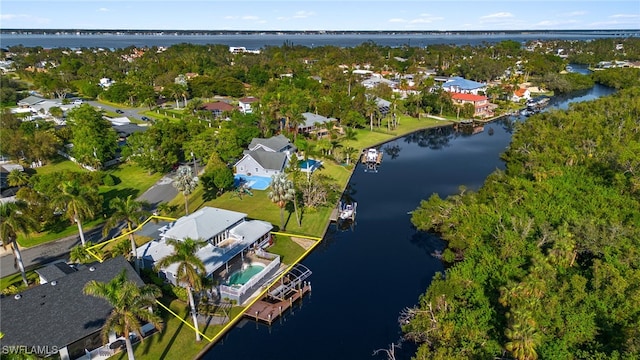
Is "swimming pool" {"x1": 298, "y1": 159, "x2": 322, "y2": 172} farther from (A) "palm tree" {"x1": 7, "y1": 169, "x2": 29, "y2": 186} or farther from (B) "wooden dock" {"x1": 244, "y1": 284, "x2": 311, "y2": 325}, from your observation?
(A) "palm tree" {"x1": 7, "y1": 169, "x2": 29, "y2": 186}

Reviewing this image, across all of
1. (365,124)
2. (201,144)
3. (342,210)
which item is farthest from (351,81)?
(342,210)

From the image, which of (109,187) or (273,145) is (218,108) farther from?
(109,187)

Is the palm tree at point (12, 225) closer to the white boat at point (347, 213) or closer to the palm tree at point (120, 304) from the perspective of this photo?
the palm tree at point (120, 304)

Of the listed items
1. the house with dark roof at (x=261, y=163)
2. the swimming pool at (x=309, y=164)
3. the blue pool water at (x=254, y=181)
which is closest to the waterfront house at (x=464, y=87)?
the swimming pool at (x=309, y=164)

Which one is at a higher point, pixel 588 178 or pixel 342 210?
pixel 588 178

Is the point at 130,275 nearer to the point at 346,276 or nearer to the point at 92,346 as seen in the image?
the point at 92,346

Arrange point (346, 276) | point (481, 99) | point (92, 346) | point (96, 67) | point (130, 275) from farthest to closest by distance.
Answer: point (96, 67) → point (481, 99) → point (346, 276) → point (130, 275) → point (92, 346)

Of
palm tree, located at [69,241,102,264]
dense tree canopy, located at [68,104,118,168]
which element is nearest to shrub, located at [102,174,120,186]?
dense tree canopy, located at [68,104,118,168]

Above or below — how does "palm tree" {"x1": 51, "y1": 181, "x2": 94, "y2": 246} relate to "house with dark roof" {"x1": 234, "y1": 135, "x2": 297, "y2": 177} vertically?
above

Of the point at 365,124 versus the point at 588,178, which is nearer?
the point at 588,178
